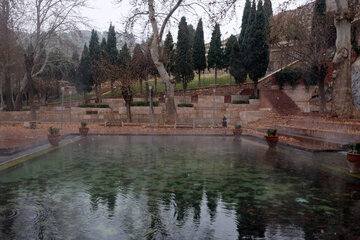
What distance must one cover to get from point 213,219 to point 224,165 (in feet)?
15.0

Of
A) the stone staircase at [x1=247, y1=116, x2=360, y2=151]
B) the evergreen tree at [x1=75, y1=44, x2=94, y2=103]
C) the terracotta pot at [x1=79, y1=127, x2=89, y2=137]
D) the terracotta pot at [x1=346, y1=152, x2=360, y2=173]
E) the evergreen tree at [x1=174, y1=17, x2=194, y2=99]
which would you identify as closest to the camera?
the terracotta pot at [x1=346, y1=152, x2=360, y2=173]

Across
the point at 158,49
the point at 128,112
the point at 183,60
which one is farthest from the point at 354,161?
the point at 183,60

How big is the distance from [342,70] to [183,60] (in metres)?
20.5

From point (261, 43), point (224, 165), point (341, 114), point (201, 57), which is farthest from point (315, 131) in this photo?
point (201, 57)

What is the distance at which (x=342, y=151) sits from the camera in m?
11.1

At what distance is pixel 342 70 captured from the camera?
51.9 ft

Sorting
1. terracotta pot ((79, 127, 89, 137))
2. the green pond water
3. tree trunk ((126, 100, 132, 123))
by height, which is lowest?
the green pond water

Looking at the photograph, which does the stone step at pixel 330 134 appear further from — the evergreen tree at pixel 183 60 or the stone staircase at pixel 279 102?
the evergreen tree at pixel 183 60

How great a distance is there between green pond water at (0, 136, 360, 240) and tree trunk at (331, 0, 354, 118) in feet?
25.9

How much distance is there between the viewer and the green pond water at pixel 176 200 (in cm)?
402

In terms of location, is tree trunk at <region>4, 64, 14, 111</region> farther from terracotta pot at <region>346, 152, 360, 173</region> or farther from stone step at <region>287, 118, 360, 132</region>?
terracotta pot at <region>346, 152, 360, 173</region>

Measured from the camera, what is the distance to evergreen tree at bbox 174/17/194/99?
3406 cm

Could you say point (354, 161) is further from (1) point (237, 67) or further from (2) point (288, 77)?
(1) point (237, 67)

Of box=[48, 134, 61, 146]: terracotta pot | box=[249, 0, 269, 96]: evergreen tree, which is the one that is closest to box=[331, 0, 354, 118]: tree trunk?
box=[48, 134, 61, 146]: terracotta pot
